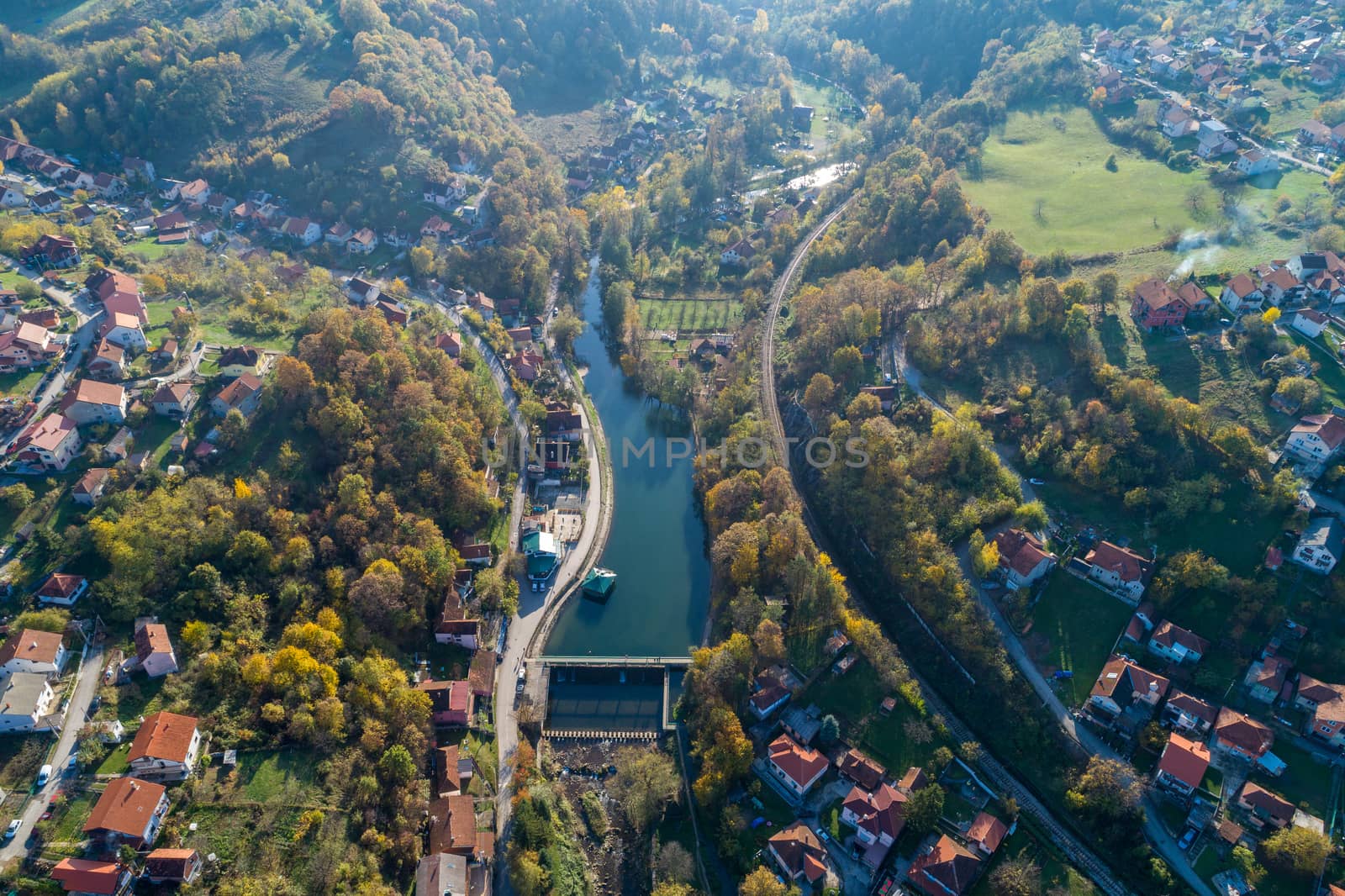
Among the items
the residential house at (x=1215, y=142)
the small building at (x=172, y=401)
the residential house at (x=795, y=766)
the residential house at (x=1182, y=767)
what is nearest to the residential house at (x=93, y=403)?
the small building at (x=172, y=401)

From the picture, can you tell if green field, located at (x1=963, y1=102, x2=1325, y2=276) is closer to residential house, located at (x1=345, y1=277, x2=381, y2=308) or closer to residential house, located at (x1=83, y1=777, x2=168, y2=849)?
residential house, located at (x1=345, y1=277, x2=381, y2=308)

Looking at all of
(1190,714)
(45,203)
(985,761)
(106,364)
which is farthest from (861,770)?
(45,203)

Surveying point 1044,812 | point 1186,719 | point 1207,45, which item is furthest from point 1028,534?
point 1207,45

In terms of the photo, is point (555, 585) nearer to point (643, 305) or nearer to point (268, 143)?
point (643, 305)

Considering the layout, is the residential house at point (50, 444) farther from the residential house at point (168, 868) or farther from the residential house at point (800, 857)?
the residential house at point (800, 857)

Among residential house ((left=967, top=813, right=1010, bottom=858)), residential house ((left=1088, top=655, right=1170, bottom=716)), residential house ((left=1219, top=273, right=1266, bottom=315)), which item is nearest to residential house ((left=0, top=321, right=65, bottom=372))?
residential house ((left=967, top=813, right=1010, bottom=858))

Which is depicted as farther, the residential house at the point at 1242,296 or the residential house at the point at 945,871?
the residential house at the point at 1242,296
